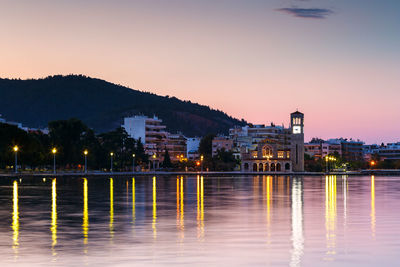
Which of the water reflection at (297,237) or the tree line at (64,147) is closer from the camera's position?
the water reflection at (297,237)

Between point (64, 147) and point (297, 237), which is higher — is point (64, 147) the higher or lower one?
the higher one

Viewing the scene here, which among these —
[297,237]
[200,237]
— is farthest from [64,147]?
[297,237]

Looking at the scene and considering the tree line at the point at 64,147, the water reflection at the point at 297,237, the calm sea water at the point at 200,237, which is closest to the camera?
the calm sea water at the point at 200,237

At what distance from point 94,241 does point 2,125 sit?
394 feet

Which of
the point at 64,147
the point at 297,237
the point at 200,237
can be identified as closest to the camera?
the point at 200,237

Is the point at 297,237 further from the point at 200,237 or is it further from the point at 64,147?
the point at 64,147

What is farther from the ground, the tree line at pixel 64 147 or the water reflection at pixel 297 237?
the tree line at pixel 64 147

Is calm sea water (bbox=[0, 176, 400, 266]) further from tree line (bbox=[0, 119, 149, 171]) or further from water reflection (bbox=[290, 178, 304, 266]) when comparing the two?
tree line (bbox=[0, 119, 149, 171])

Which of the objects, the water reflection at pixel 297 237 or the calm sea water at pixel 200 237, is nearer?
the calm sea water at pixel 200 237

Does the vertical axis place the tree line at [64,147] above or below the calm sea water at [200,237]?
above

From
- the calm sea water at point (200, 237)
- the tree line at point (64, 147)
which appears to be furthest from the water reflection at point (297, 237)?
the tree line at point (64, 147)

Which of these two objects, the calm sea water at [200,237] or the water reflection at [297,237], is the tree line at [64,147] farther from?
the water reflection at [297,237]

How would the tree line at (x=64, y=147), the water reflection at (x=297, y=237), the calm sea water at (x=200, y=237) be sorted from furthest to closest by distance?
the tree line at (x=64, y=147), the water reflection at (x=297, y=237), the calm sea water at (x=200, y=237)

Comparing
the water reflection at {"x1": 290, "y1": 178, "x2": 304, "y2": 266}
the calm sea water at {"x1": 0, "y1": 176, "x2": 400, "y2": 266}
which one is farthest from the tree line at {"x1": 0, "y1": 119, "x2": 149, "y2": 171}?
the water reflection at {"x1": 290, "y1": 178, "x2": 304, "y2": 266}
